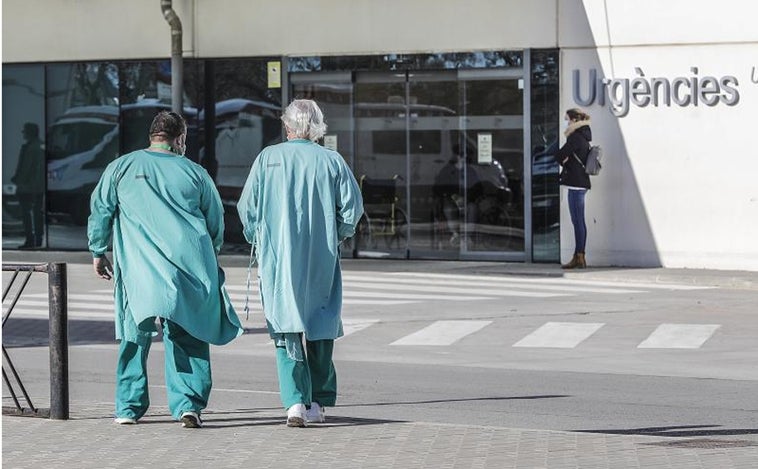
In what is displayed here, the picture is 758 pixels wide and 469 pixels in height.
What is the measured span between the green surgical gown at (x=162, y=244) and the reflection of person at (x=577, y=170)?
13653 mm

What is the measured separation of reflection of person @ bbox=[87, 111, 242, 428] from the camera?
8586 mm

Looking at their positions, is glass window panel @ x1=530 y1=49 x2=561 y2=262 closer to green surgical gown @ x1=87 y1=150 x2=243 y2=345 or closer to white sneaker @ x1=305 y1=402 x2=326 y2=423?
white sneaker @ x1=305 y1=402 x2=326 y2=423

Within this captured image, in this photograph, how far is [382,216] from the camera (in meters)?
24.3

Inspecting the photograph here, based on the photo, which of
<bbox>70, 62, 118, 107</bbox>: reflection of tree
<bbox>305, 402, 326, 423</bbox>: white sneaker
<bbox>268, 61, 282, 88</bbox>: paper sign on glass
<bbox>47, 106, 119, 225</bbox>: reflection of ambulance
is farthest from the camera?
<bbox>47, 106, 119, 225</bbox>: reflection of ambulance

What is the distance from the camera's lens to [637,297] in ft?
61.1

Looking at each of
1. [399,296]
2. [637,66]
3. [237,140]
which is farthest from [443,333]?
[237,140]

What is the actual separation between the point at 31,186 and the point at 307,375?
18340mm

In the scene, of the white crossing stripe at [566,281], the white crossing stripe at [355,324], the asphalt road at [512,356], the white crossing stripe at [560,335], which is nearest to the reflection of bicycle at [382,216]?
the white crossing stripe at [566,281]

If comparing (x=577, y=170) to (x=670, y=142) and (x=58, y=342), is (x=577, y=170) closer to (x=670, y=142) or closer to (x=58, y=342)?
(x=670, y=142)

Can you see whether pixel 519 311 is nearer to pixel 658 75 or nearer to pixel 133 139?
pixel 658 75

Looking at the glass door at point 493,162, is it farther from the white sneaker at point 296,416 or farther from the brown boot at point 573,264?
the white sneaker at point 296,416

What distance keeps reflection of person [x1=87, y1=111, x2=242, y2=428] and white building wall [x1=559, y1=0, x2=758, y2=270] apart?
47.3ft

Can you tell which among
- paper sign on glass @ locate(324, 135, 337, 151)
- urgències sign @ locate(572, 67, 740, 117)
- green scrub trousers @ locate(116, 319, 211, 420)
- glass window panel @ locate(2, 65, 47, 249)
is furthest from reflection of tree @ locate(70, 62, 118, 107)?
green scrub trousers @ locate(116, 319, 211, 420)

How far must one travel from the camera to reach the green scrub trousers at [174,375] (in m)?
8.66
